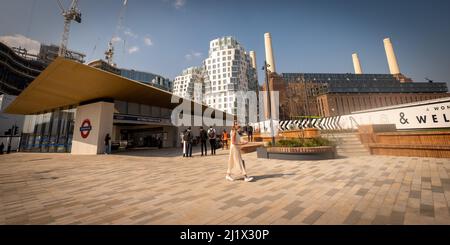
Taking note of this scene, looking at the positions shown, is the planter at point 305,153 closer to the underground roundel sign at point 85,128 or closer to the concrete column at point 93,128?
the concrete column at point 93,128

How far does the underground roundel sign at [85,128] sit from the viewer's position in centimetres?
1666

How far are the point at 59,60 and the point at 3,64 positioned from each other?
75.3 meters

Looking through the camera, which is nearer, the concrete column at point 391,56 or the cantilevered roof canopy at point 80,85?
the cantilevered roof canopy at point 80,85

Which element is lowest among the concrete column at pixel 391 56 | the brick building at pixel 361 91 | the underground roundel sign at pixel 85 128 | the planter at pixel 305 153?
the planter at pixel 305 153

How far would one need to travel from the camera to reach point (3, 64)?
52.5m

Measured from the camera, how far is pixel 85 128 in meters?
16.9

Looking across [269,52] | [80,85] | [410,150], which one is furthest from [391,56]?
[80,85]

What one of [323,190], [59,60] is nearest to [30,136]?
[59,60]

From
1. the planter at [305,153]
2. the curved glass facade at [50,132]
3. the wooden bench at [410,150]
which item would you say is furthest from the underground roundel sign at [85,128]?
the wooden bench at [410,150]

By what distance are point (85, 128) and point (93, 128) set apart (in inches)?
54.1

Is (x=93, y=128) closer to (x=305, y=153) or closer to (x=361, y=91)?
(x=305, y=153)
